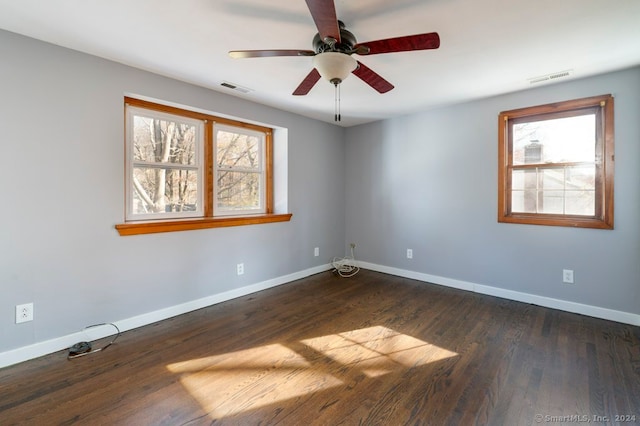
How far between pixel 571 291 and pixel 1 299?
4.91m

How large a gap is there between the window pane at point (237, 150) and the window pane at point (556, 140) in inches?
125

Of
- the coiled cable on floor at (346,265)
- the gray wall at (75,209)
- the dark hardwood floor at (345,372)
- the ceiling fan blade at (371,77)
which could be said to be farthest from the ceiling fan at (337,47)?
the coiled cable on floor at (346,265)

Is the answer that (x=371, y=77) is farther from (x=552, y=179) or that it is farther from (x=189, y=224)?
(x=552, y=179)

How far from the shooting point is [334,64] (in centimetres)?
180

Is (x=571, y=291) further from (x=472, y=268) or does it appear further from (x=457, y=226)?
(x=457, y=226)

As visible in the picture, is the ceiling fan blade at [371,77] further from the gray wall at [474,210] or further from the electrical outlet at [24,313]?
the electrical outlet at [24,313]

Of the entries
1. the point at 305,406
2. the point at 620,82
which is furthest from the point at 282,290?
the point at 620,82

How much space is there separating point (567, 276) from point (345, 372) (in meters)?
2.60

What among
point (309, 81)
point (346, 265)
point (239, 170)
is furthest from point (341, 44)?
point (346, 265)

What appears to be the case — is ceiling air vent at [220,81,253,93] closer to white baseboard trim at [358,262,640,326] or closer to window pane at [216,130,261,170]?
window pane at [216,130,261,170]

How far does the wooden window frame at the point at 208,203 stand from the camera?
8.65ft

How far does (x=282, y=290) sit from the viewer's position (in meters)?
3.62

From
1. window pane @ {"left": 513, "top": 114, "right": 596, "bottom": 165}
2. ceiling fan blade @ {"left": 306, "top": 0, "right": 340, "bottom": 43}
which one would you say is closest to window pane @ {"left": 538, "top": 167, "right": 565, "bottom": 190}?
window pane @ {"left": 513, "top": 114, "right": 596, "bottom": 165}

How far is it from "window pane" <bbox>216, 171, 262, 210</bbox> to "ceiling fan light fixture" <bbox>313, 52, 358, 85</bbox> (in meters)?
1.98
